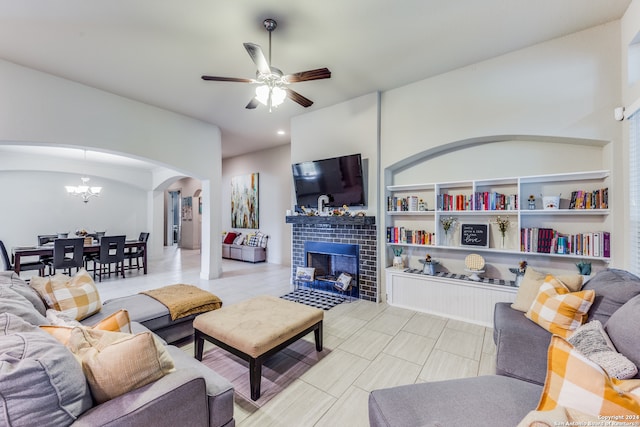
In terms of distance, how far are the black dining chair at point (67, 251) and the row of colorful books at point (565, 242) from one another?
293 inches

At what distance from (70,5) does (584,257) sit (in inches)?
223

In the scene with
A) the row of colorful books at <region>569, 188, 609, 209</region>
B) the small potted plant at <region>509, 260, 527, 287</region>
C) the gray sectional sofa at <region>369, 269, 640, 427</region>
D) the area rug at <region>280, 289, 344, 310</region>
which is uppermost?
the row of colorful books at <region>569, 188, 609, 209</region>

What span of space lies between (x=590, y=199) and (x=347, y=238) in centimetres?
299

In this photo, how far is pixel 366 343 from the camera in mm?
2811

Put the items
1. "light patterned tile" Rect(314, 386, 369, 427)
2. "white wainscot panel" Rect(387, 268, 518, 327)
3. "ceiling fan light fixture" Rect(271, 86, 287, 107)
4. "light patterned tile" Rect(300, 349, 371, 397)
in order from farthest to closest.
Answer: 1. "white wainscot panel" Rect(387, 268, 518, 327)
2. "ceiling fan light fixture" Rect(271, 86, 287, 107)
3. "light patterned tile" Rect(300, 349, 371, 397)
4. "light patterned tile" Rect(314, 386, 369, 427)

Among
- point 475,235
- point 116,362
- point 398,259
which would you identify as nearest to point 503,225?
point 475,235

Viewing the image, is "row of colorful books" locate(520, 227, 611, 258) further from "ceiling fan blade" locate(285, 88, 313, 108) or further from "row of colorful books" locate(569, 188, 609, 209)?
"ceiling fan blade" locate(285, 88, 313, 108)

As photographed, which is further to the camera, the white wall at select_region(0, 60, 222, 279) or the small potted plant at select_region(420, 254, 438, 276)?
the small potted plant at select_region(420, 254, 438, 276)

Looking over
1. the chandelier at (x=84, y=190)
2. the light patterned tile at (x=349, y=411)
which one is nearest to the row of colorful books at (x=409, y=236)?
the light patterned tile at (x=349, y=411)

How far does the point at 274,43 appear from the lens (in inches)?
116

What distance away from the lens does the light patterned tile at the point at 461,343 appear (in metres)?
2.61

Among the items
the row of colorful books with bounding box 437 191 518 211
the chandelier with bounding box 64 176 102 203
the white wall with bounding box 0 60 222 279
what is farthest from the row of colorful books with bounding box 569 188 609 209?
the chandelier with bounding box 64 176 102 203

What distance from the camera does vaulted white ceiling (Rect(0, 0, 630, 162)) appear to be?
96.5 inches

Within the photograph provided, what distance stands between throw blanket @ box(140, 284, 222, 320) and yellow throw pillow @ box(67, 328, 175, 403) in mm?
1362
